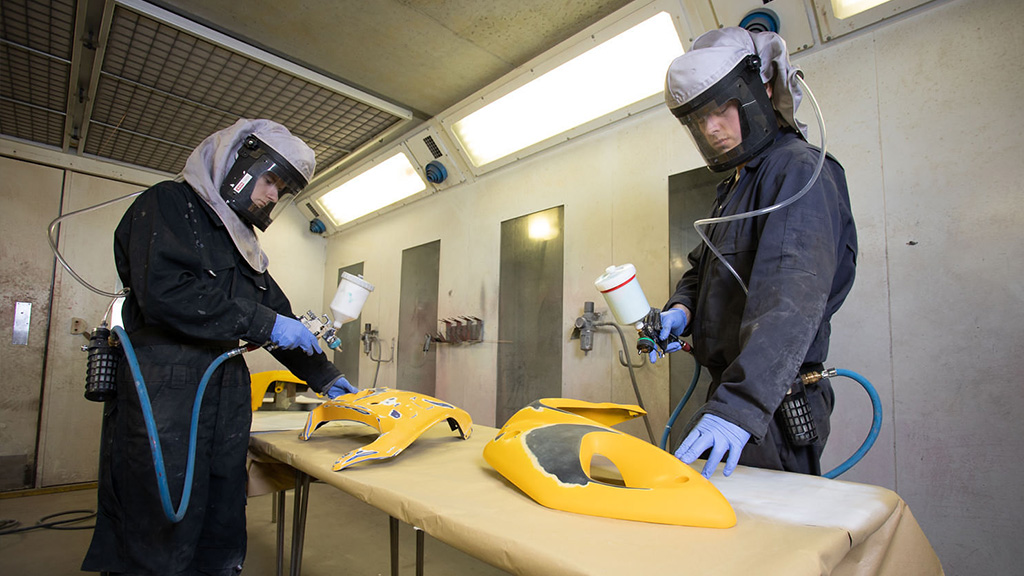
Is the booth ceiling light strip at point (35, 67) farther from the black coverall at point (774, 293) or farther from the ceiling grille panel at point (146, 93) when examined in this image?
the black coverall at point (774, 293)

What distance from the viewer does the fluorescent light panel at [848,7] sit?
1.83 meters

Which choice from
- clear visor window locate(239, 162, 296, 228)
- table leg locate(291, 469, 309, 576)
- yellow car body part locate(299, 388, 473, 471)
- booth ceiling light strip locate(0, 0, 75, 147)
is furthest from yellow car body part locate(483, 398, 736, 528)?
booth ceiling light strip locate(0, 0, 75, 147)

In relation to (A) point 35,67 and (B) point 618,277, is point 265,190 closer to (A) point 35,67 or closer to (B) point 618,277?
(B) point 618,277

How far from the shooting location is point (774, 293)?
1044 mm

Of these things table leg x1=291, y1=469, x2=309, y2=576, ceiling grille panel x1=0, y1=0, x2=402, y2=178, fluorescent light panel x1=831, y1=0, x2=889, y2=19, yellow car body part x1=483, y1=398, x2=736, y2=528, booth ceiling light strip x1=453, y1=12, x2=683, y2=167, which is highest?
ceiling grille panel x1=0, y1=0, x2=402, y2=178

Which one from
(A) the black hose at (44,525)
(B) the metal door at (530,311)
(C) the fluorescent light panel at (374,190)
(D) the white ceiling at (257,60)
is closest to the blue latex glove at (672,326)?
(B) the metal door at (530,311)

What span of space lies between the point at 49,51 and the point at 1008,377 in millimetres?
4705

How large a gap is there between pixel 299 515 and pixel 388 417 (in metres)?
0.63

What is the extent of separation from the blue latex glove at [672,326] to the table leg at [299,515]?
1255mm

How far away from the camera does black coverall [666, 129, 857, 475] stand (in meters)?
0.97

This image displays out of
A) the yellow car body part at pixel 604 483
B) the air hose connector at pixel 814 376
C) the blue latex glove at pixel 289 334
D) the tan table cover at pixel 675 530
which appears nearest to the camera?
the tan table cover at pixel 675 530

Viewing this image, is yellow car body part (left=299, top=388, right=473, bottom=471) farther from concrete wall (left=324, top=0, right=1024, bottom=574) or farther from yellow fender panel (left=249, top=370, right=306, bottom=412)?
concrete wall (left=324, top=0, right=1024, bottom=574)

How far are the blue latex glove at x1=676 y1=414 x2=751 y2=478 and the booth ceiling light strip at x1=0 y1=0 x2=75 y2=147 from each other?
337 cm

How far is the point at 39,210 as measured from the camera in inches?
158
